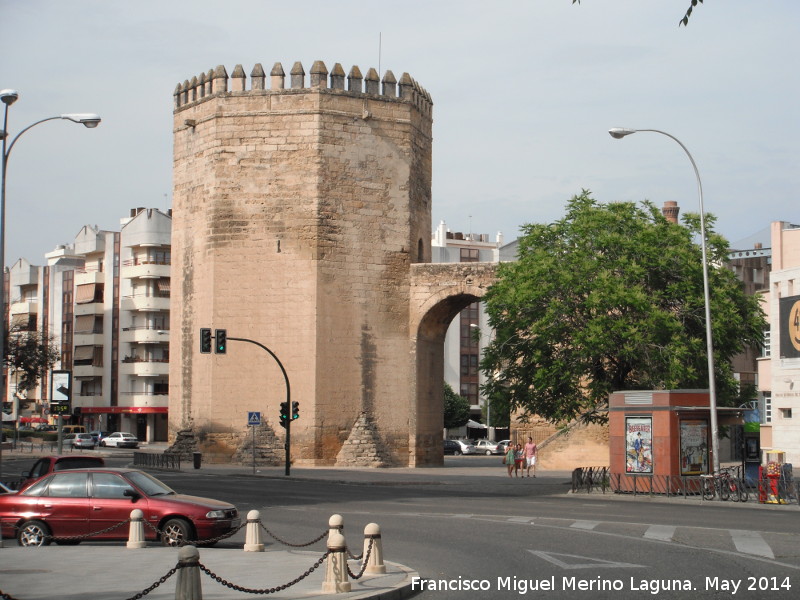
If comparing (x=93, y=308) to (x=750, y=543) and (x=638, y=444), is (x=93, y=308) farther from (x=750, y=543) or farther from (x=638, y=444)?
(x=750, y=543)

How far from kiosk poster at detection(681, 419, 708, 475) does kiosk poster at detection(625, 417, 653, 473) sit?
0.78 m

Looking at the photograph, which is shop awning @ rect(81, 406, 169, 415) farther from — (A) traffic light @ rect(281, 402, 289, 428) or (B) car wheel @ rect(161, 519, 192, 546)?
(B) car wheel @ rect(161, 519, 192, 546)

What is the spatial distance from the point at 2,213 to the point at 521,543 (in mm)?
14593

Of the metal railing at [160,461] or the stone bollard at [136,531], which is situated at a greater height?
the stone bollard at [136,531]

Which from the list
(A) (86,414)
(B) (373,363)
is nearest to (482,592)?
(B) (373,363)

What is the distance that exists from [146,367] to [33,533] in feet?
200

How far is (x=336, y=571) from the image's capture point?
1081 cm

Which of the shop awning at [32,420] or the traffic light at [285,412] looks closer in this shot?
the traffic light at [285,412]

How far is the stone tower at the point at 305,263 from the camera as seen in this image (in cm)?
4066

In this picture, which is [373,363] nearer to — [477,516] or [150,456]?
[150,456]

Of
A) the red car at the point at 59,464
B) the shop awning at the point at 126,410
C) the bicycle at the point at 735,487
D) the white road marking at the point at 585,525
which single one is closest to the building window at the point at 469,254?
the shop awning at the point at 126,410

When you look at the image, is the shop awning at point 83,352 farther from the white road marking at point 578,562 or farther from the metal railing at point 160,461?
the white road marking at point 578,562

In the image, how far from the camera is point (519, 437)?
45094 millimetres

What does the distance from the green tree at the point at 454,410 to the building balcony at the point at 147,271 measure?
21369 millimetres
